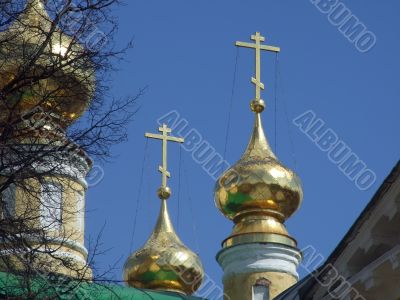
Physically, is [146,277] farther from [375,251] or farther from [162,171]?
[375,251]

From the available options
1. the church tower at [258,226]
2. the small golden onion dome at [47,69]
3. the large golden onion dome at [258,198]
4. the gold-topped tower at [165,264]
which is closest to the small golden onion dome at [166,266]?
the gold-topped tower at [165,264]

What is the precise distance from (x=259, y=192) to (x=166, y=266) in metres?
3.45

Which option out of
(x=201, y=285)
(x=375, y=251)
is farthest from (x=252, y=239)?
(x=375, y=251)

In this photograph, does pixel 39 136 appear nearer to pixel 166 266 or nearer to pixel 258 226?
pixel 258 226


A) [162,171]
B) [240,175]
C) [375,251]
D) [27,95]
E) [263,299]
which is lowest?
[375,251]

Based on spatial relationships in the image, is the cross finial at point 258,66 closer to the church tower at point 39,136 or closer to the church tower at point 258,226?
the church tower at point 258,226

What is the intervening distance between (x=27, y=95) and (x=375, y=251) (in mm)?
3776

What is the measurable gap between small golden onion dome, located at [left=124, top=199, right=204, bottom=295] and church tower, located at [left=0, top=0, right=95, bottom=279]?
16117 millimetres

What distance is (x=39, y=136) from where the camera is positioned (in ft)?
49.4

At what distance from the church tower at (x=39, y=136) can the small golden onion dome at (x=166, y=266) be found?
16.1 m

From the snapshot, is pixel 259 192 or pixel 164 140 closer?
pixel 259 192

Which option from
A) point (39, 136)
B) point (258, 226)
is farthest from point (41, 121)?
point (258, 226)

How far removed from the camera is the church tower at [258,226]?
1156 inches

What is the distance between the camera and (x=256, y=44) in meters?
32.7
